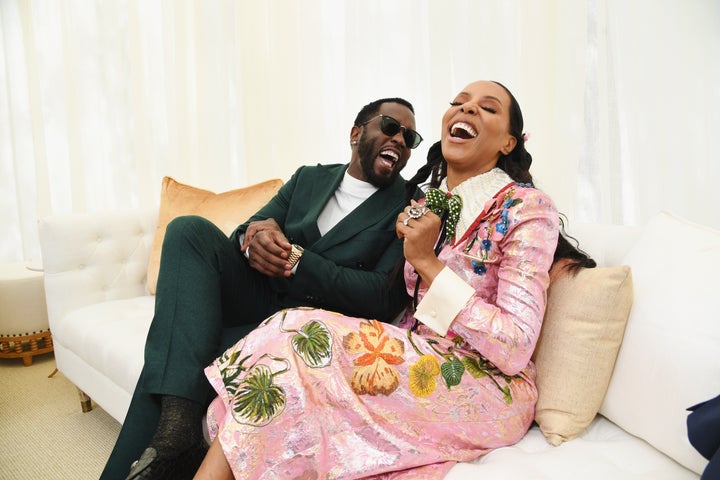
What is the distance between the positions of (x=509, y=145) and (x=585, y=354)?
56 cm

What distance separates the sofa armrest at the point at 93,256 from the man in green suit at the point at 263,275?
83 cm

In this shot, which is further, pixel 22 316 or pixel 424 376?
pixel 22 316

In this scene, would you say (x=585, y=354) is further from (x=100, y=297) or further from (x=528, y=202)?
(x=100, y=297)

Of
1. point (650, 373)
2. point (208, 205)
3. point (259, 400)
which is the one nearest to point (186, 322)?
point (259, 400)

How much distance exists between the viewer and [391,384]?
950 mm

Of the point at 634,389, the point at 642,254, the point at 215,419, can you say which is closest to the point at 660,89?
the point at 642,254

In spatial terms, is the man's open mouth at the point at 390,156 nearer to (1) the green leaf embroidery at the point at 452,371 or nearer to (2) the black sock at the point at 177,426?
(1) the green leaf embroidery at the point at 452,371

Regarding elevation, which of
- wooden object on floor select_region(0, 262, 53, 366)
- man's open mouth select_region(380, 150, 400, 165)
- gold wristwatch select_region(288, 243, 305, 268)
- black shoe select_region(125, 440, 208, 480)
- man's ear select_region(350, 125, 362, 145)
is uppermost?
man's ear select_region(350, 125, 362, 145)

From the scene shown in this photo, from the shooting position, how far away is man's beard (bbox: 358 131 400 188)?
5.41 ft

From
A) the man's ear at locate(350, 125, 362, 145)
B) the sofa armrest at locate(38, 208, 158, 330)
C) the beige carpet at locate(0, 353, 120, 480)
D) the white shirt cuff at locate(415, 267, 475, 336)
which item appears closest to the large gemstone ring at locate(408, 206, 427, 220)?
the white shirt cuff at locate(415, 267, 475, 336)

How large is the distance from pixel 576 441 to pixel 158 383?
0.89m

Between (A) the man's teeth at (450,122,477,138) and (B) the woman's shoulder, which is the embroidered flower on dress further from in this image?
(A) the man's teeth at (450,122,477,138)

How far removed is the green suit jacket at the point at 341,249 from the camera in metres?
1.40

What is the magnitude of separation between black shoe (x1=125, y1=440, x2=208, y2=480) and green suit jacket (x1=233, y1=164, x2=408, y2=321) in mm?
547
